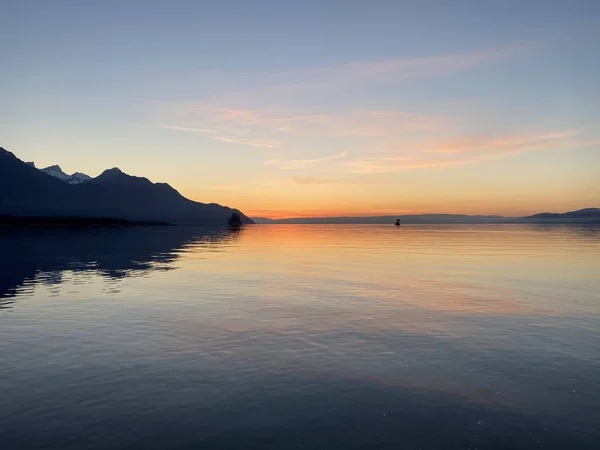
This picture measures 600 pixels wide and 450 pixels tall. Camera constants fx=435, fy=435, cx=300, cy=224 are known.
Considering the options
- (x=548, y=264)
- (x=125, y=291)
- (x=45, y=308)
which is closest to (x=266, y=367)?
(x=45, y=308)

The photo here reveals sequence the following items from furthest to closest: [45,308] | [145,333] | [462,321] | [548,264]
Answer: [548,264] → [45,308] → [462,321] → [145,333]

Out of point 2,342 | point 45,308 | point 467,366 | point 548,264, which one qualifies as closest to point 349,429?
point 467,366

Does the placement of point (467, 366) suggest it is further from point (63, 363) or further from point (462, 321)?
point (63, 363)

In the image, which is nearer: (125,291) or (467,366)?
(467,366)

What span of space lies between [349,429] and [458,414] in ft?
12.4

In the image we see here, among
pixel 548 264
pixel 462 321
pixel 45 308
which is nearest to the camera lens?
pixel 462 321

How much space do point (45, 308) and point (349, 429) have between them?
2689 centimetres

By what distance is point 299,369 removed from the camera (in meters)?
18.4

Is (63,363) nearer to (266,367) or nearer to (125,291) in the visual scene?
(266,367)

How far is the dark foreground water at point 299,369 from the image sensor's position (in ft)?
42.6

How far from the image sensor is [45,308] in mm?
31344

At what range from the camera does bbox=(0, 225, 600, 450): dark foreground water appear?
12977mm

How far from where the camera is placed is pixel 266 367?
1862 centimetres

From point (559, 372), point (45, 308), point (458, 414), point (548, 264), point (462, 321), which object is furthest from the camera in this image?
point (548, 264)
